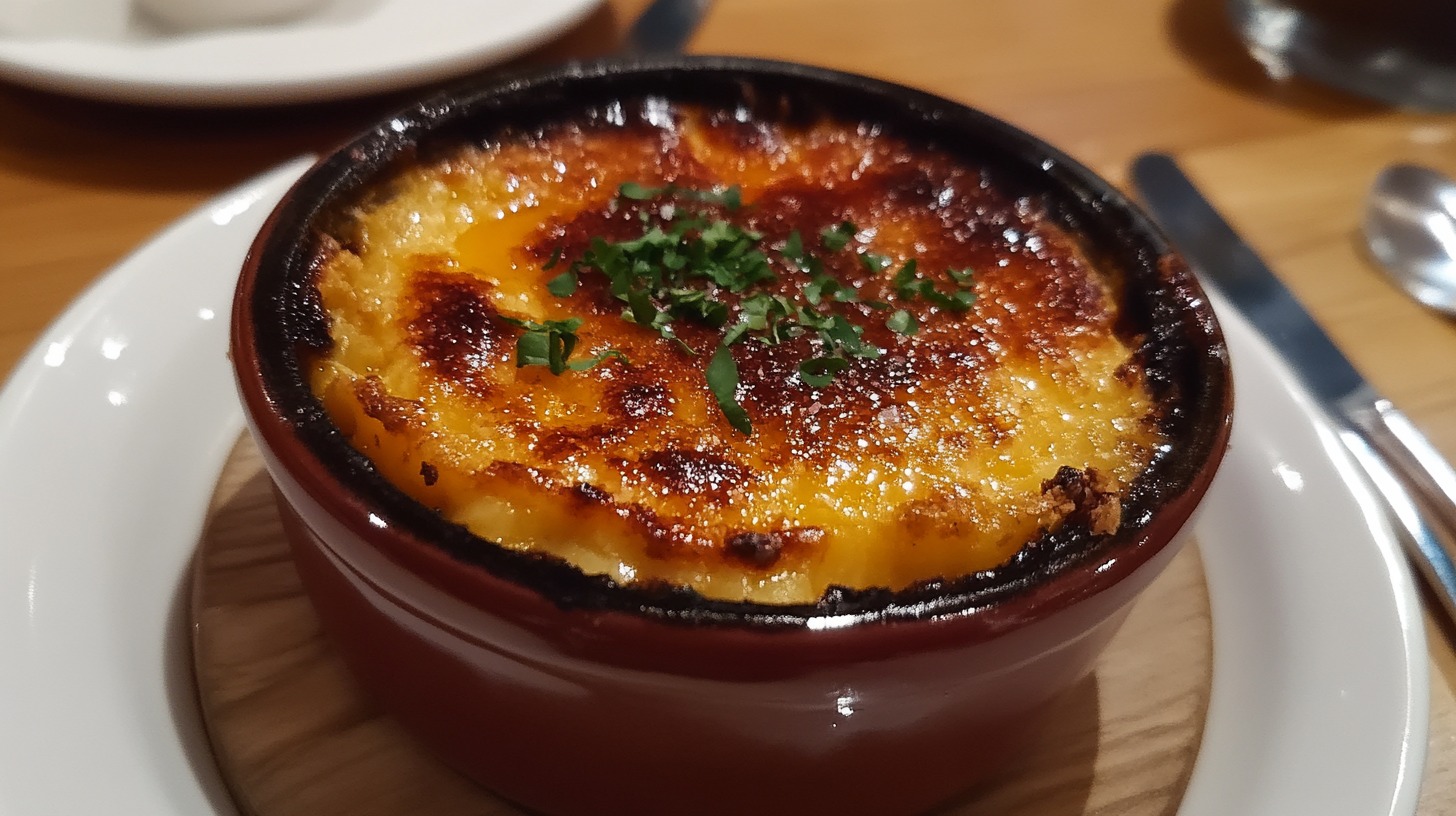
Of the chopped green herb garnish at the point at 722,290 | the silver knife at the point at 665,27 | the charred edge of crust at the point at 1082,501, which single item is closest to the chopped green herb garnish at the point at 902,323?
the chopped green herb garnish at the point at 722,290

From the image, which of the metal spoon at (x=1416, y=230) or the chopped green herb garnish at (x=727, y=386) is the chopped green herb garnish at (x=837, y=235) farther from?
the metal spoon at (x=1416, y=230)

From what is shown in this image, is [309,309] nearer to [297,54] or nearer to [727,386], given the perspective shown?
[727,386]

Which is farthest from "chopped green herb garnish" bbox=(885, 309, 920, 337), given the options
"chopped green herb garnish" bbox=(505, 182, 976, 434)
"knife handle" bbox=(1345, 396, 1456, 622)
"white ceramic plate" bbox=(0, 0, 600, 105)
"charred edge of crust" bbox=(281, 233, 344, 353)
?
"white ceramic plate" bbox=(0, 0, 600, 105)

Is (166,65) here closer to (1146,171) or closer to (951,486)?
(951,486)

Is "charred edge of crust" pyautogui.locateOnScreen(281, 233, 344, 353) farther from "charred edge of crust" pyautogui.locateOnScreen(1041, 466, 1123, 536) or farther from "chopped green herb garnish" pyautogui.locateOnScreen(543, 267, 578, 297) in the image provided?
"charred edge of crust" pyautogui.locateOnScreen(1041, 466, 1123, 536)

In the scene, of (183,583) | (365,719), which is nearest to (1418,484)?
(365,719)

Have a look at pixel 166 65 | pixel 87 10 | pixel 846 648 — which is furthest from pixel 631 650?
pixel 87 10
